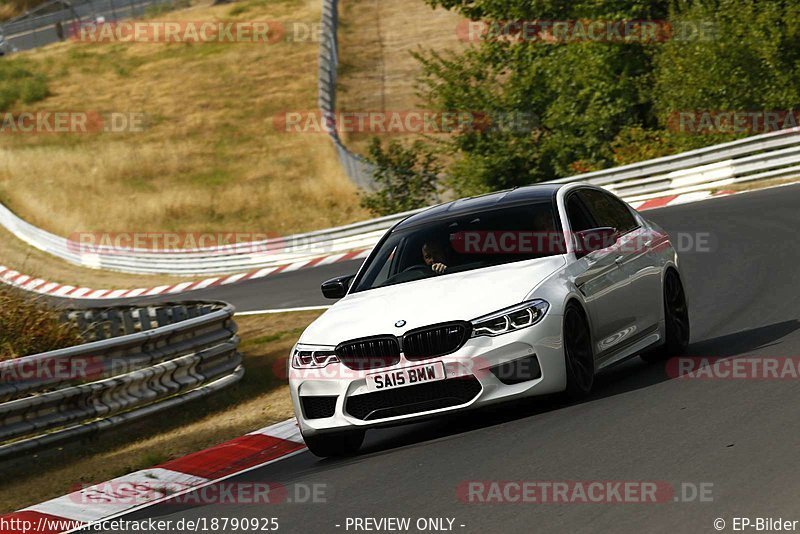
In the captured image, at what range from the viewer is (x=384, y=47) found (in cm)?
6269

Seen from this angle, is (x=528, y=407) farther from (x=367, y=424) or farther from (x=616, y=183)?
(x=616, y=183)

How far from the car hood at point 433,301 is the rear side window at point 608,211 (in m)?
1.11

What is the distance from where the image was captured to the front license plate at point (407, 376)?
8062 mm

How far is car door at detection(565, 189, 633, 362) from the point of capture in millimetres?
8953

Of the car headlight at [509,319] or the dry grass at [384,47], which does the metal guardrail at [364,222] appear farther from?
the car headlight at [509,319]

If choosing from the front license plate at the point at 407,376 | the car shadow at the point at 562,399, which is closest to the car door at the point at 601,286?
the car shadow at the point at 562,399

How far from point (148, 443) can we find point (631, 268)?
4160mm

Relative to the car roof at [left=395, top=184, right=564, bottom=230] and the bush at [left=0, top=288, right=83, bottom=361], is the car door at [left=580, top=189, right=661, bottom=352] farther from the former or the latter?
the bush at [left=0, top=288, right=83, bottom=361]

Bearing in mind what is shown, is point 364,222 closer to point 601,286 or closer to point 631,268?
point 631,268

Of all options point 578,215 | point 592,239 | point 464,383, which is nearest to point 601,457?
point 464,383

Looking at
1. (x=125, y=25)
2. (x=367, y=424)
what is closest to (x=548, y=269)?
(x=367, y=424)

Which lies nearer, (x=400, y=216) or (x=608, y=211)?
(x=608, y=211)

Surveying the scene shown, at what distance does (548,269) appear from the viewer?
8758 millimetres

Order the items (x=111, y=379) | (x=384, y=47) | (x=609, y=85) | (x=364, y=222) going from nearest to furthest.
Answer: (x=111, y=379), (x=364, y=222), (x=609, y=85), (x=384, y=47)
